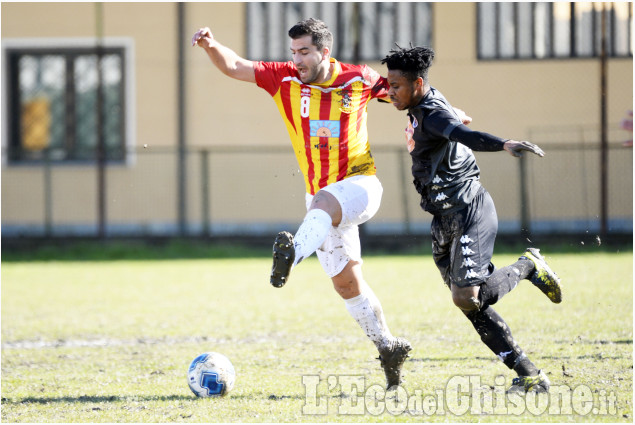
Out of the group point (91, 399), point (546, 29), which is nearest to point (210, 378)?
point (91, 399)

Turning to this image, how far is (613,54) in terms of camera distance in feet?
52.9

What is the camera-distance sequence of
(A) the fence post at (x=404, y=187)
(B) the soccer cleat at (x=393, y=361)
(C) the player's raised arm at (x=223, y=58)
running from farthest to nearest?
1. (A) the fence post at (x=404, y=187)
2. (C) the player's raised arm at (x=223, y=58)
3. (B) the soccer cleat at (x=393, y=361)

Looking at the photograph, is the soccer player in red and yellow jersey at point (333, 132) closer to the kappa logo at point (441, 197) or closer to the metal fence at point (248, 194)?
the kappa logo at point (441, 197)

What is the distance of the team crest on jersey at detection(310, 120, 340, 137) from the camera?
534 centimetres

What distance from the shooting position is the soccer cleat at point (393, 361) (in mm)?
5207

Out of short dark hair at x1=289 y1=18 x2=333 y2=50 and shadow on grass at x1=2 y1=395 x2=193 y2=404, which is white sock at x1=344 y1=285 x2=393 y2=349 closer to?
shadow on grass at x1=2 y1=395 x2=193 y2=404

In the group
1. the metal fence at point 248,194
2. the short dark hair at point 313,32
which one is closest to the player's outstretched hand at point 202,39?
the short dark hair at point 313,32

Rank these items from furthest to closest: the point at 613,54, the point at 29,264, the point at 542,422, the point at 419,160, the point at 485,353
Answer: the point at 613,54 → the point at 29,264 → the point at 485,353 → the point at 419,160 → the point at 542,422

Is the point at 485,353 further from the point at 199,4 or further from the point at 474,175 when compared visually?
the point at 199,4

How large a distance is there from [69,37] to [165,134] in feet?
7.96

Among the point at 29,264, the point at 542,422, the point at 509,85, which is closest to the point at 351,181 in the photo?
the point at 542,422

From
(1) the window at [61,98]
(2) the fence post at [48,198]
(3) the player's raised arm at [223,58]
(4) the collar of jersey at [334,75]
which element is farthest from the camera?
(1) the window at [61,98]

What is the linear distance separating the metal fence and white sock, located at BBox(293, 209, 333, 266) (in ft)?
31.5

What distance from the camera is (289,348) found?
657cm
